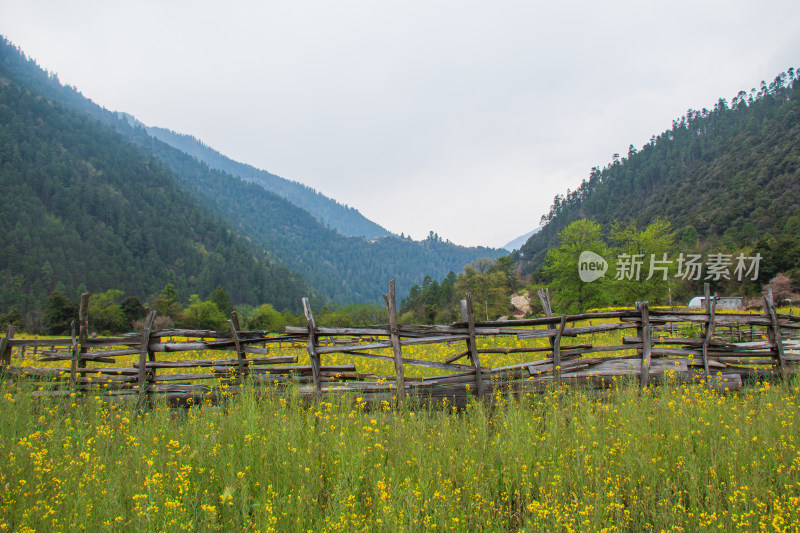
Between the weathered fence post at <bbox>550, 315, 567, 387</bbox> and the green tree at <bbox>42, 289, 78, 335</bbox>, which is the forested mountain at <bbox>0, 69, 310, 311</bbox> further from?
the weathered fence post at <bbox>550, 315, 567, 387</bbox>

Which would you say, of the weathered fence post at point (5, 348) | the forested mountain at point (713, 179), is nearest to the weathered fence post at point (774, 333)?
the weathered fence post at point (5, 348)

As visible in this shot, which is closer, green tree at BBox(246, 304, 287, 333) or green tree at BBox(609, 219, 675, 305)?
green tree at BBox(609, 219, 675, 305)

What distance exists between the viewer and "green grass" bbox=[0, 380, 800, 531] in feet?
9.46

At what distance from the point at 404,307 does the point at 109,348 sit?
92693 millimetres

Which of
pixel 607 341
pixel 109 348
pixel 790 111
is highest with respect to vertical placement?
pixel 790 111

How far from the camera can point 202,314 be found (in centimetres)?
7131

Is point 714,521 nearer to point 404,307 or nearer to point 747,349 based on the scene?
point 747,349

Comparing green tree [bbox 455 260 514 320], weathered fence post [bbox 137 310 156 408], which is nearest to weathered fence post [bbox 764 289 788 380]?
weathered fence post [bbox 137 310 156 408]

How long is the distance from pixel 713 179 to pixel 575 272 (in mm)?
91565

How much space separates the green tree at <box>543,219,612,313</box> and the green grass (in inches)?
1410

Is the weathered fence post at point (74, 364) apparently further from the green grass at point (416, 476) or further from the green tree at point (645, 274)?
the green tree at point (645, 274)

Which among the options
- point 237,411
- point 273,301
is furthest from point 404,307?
point 237,411

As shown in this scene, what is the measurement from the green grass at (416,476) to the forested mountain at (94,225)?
348 ft

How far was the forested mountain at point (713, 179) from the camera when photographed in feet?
252
